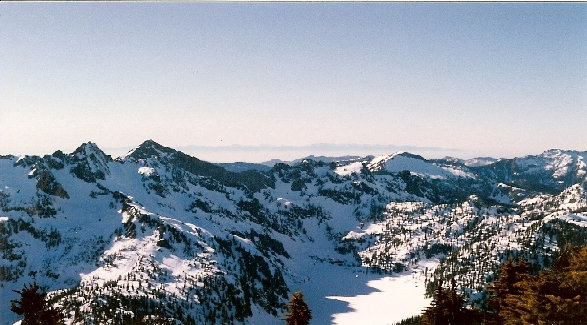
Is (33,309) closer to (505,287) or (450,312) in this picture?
(450,312)

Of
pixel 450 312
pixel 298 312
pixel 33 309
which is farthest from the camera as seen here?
pixel 298 312

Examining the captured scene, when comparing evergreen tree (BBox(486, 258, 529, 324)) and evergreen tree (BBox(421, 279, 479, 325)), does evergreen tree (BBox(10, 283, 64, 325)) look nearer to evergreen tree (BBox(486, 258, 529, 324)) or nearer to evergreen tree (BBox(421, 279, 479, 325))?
evergreen tree (BBox(421, 279, 479, 325))

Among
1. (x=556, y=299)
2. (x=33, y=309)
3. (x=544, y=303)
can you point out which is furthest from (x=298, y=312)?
(x=33, y=309)

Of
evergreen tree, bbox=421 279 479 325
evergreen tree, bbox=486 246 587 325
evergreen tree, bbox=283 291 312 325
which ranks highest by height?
evergreen tree, bbox=486 246 587 325

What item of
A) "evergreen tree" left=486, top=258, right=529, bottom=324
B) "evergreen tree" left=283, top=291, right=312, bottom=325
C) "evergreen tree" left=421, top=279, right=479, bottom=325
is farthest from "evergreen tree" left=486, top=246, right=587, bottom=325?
"evergreen tree" left=283, top=291, right=312, bottom=325

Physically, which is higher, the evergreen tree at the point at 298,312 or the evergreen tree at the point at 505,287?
the evergreen tree at the point at 505,287

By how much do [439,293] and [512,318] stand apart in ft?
28.0

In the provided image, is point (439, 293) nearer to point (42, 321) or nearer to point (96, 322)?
point (42, 321)

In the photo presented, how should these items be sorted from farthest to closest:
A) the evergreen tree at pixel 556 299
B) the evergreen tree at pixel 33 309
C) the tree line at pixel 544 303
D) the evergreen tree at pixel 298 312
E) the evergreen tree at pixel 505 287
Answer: the evergreen tree at pixel 298 312 < the evergreen tree at pixel 505 287 < the evergreen tree at pixel 33 309 < the tree line at pixel 544 303 < the evergreen tree at pixel 556 299

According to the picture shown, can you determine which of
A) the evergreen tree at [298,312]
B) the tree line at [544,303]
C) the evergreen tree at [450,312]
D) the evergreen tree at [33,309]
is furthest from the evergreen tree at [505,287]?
the evergreen tree at [33,309]

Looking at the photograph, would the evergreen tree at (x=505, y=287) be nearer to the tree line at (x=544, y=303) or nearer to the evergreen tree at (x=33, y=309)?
the tree line at (x=544, y=303)

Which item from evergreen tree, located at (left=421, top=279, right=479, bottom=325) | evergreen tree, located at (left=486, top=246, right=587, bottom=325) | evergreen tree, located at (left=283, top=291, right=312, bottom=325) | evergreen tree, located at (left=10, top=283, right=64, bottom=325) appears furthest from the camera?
evergreen tree, located at (left=283, top=291, right=312, bottom=325)

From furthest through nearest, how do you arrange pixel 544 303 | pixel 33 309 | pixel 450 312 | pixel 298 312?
pixel 298 312 → pixel 450 312 → pixel 33 309 → pixel 544 303

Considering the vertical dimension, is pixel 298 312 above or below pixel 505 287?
below
